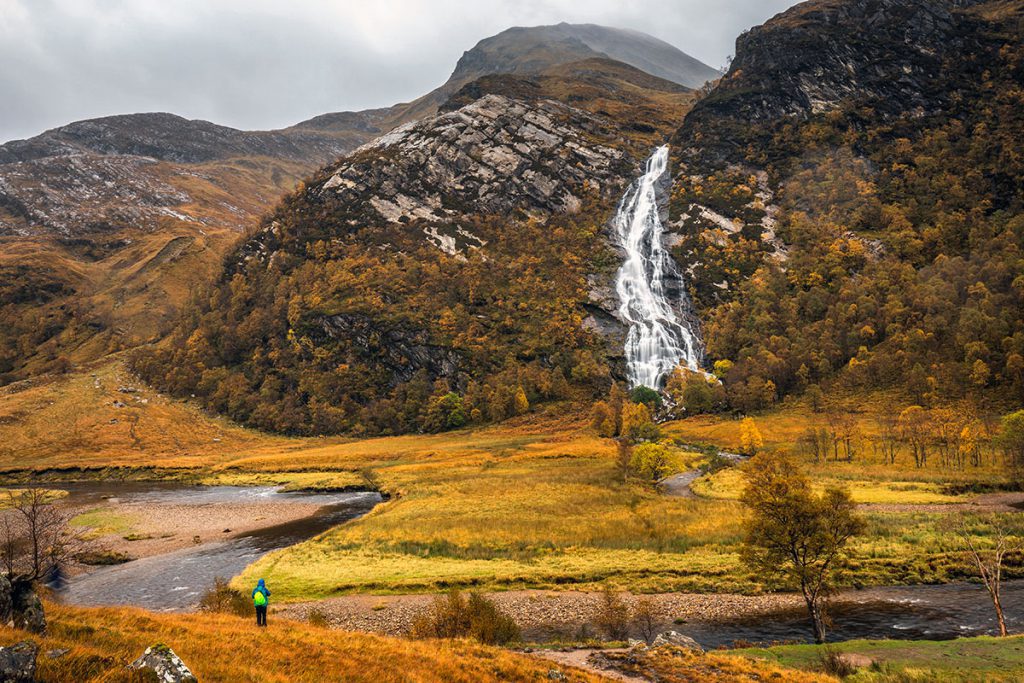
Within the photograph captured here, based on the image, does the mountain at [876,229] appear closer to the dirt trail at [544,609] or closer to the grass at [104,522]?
the dirt trail at [544,609]

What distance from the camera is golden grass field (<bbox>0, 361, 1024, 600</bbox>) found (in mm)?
35594

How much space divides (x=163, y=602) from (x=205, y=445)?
101944mm

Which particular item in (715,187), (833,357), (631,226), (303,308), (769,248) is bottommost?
(833,357)

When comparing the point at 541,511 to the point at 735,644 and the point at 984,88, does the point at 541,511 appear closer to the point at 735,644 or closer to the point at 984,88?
the point at 735,644

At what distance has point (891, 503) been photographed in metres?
49.5

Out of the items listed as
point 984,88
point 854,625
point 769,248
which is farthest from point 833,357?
point 984,88

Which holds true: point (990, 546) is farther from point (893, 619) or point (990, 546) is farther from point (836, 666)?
point (836, 666)

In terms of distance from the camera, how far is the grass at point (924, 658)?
1864cm

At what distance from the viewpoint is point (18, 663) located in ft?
29.0

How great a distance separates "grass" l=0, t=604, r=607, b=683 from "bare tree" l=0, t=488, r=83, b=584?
1771 centimetres

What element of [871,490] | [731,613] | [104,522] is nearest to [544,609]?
[731,613]

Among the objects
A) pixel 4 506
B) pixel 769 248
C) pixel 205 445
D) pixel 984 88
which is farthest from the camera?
pixel 984 88

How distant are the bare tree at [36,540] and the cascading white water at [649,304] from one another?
10657 centimetres

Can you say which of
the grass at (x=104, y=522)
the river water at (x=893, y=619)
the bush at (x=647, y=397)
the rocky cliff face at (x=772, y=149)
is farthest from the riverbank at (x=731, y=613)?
the rocky cliff face at (x=772, y=149)
